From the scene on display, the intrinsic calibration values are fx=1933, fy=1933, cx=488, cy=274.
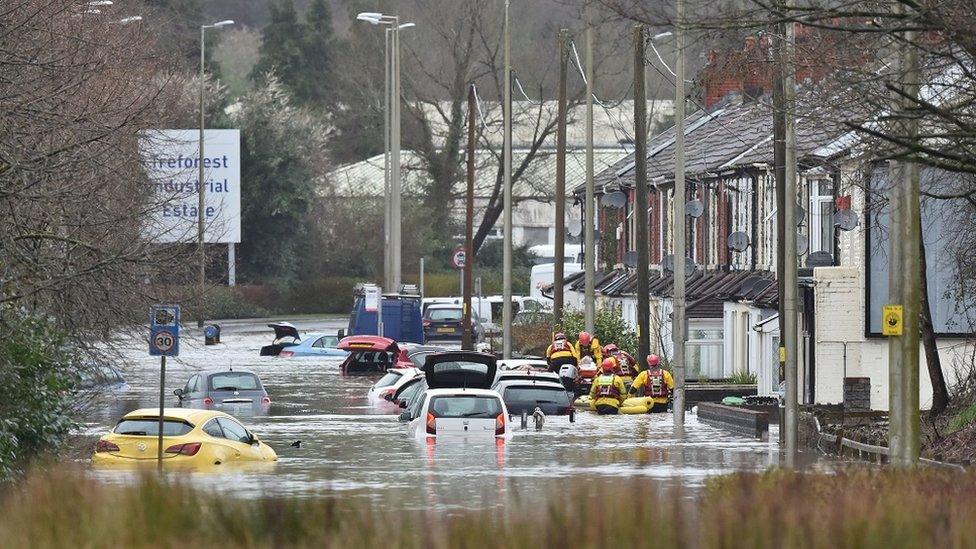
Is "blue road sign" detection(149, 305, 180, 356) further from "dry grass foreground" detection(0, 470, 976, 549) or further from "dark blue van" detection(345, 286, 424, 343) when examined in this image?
"dark blue van" detection(345, 286, 424, 343)

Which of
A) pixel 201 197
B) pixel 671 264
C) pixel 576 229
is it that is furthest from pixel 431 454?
pixel 576 229

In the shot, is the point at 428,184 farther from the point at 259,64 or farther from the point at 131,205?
the point at 131,205

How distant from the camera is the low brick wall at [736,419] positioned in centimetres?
3328

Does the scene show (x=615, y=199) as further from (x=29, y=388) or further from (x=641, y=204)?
(x=29, y=388)

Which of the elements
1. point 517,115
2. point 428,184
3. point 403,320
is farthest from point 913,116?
point 428,184

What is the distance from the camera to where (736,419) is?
114 feet

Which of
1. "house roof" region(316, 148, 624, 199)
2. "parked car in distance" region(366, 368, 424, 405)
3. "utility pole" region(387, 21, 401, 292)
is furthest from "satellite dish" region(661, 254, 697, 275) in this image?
"house roof" region(316, 148, 624, 199)

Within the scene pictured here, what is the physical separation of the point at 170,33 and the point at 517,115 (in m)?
16.0

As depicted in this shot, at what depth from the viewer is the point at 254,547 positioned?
10711 mm

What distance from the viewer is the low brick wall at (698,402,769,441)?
33281mm

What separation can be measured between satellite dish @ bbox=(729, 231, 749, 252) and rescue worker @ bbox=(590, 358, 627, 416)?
6072 millimetres

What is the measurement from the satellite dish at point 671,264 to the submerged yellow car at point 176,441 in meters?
24.5

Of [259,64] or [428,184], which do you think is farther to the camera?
[259,64]

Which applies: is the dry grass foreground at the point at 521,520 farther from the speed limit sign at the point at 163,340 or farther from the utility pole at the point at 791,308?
the utility pole at the point at 791,308
